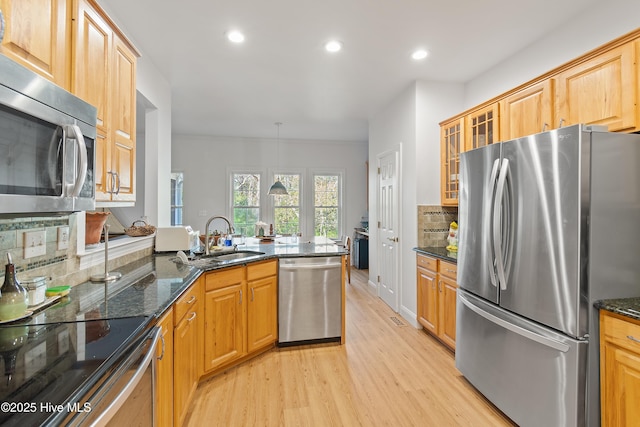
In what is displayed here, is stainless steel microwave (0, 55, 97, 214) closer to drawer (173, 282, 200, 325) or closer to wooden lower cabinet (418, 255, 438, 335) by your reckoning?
drawer (173, 282, 200, 325)

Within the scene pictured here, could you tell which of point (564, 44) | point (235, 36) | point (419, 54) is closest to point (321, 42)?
point (235, 36)

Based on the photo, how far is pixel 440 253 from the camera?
2984 millimetres

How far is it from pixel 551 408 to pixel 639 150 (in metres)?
1.42

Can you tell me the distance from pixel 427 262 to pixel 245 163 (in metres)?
4.60

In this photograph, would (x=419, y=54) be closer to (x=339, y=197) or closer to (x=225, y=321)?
Result: (x=225, y=321)

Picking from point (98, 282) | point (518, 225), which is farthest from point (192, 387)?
point (518, 225)

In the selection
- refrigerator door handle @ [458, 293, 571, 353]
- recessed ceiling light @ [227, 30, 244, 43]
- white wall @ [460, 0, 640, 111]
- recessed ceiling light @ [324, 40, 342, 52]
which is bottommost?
refrigerator door handle @ [458, 293, 571, 353]

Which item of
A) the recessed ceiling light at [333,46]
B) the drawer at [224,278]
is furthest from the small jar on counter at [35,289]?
the recessed ceiling light at [333,46]

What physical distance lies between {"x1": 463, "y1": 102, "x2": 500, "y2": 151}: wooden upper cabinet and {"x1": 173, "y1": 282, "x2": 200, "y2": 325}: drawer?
263cm

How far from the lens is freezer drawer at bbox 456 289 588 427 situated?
5.07 ft

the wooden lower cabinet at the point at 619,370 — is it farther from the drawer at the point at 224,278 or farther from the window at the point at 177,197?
Answer: the window at the point at 177,197

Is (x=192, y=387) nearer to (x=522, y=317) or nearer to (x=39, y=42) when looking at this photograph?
(x=39, y=42)

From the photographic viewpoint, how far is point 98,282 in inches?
70.8

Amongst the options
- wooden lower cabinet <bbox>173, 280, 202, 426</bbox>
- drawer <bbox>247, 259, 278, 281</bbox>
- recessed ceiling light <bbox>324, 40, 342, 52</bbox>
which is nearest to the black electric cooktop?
wooden lower cabinet <bbox>173, 280, 202, 426</bbox>
